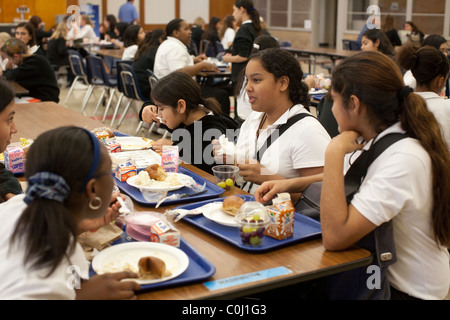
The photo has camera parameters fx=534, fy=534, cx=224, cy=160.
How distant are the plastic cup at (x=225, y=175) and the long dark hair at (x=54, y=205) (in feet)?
3.43

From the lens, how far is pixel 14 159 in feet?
8.89

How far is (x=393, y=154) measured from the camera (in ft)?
5.65

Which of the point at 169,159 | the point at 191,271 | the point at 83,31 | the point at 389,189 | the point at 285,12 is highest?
the point at 285,12

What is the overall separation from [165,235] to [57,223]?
0.52 meters

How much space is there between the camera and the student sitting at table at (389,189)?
1.70 meters

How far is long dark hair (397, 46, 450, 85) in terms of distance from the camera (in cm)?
345

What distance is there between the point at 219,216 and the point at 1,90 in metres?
0.97

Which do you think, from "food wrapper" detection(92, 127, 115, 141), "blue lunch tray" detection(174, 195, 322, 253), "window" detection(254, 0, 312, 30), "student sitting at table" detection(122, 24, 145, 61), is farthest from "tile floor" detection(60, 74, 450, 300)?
"window" detection(254, 0, 312, 30)

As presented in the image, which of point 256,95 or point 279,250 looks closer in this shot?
point 279,250

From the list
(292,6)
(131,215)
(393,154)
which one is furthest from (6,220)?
(292,6)

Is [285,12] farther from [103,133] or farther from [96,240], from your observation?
[96,240]

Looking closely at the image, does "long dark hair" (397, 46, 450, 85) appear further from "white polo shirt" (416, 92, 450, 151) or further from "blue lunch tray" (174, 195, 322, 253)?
"blue lunch tray" (174, 195, 322, 253)

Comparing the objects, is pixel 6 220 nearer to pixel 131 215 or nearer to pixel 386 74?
pixel 131 215

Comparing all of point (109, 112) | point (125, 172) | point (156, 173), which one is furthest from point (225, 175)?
point (109, 112)
